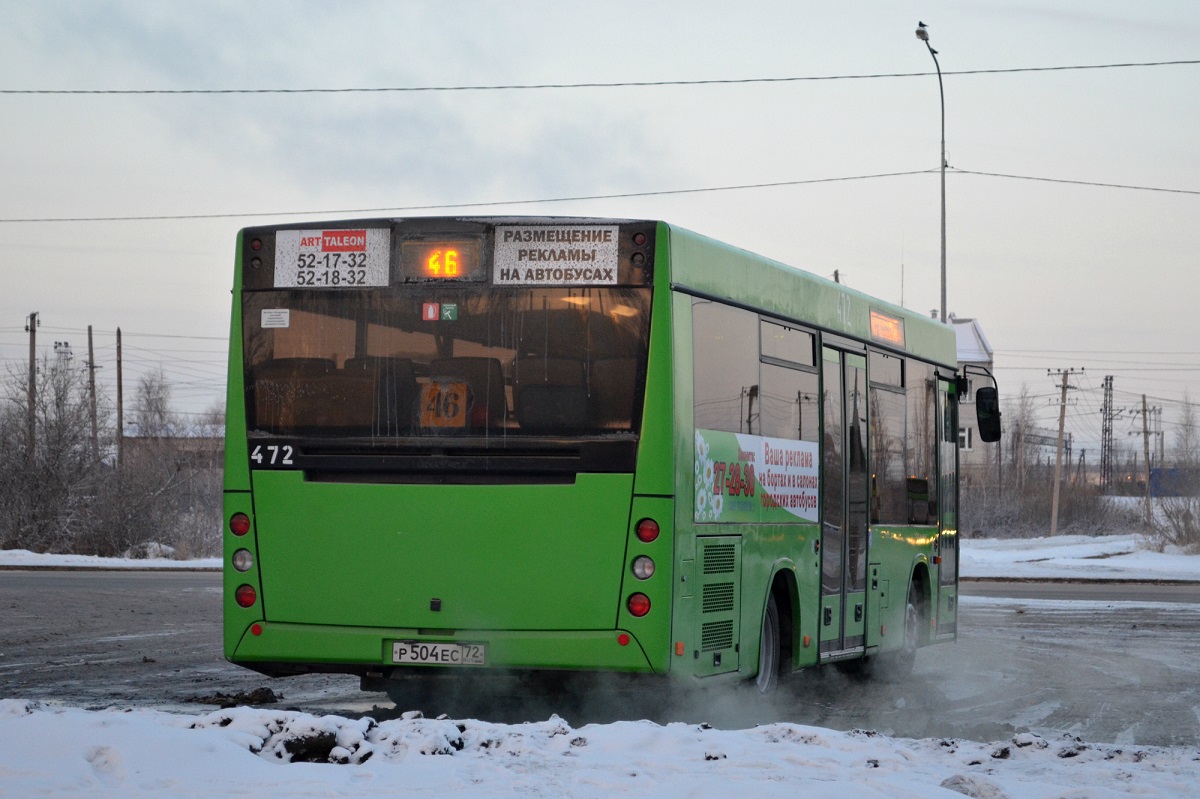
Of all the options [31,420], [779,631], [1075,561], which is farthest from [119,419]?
[779,631]

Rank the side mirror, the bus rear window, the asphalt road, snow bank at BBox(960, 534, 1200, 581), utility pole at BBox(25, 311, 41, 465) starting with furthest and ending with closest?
utility pole at BBox(25, 311, 41, 465), snow bank at BBox(960, 534, 1200, 581), the side mirror, the asphalt road, the bus rear window

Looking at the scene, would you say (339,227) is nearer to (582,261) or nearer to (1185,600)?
(582,261)

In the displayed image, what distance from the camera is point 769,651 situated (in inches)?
416

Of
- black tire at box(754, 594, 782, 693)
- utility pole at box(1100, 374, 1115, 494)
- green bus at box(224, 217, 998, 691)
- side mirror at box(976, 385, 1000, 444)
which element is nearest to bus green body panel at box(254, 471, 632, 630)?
Answer: green bus at box(224, 217, 998, 691)

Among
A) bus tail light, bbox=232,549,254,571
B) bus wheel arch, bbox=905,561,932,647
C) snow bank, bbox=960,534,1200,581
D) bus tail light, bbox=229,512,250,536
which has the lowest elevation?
snow bank, bbox=960,534,1200,581

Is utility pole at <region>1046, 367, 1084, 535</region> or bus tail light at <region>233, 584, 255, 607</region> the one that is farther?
utility pole at <region>1046, 367, 1084, 535</region>

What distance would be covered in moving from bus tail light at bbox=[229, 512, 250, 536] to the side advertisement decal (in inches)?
108

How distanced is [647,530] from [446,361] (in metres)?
1.56

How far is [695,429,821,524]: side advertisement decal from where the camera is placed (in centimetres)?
923

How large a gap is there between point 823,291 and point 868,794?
6.13 meters

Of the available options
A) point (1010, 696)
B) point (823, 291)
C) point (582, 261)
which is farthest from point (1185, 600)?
point (582, 261)

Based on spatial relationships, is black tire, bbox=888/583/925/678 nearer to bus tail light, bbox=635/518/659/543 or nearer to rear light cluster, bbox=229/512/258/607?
bus tail light, bbox=635/518/659/543

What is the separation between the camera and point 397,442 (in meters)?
8.95

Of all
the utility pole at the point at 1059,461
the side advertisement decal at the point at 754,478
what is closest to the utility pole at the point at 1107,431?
the utility pole at the point at 1059,461
